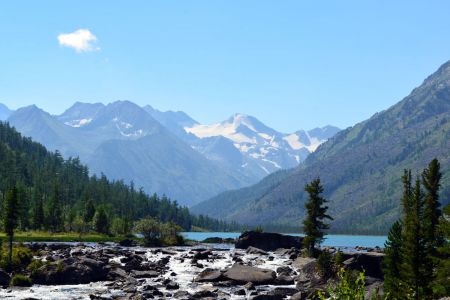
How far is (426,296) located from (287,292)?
2779 centimetres

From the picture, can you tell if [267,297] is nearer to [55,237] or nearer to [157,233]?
[157,233]

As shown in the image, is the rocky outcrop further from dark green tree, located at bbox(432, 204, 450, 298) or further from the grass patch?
the grass patch

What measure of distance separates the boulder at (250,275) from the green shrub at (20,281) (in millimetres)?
32506

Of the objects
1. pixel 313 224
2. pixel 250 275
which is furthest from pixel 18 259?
pixel 313 224

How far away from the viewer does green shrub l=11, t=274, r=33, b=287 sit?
82500 mm

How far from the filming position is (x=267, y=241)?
174000 millimetres

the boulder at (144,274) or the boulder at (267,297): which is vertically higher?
the boulder at (144,274)

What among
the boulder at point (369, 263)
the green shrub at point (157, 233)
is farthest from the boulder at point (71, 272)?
the green shrub at point (157, 233)

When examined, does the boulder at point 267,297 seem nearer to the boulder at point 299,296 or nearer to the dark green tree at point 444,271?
the boulder at point 299,296

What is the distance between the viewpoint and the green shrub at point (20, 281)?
82500mm

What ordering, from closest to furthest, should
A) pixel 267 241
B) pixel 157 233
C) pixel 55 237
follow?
pixel 267 241 < pixel 55 237 < pixel 157 233

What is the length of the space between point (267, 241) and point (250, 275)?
81.2 metres

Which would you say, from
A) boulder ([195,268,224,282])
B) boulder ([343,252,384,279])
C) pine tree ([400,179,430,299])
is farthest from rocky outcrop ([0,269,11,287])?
pine tree ([400,179,430,299])

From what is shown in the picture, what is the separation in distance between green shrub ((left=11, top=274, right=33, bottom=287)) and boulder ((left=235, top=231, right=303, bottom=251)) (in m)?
99.2
